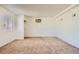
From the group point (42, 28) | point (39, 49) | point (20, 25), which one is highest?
point (20, 25)

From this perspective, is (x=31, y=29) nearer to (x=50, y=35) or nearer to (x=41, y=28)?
(x=41, y=28)

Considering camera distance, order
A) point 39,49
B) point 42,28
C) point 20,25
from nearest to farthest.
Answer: point 39,49 → point 20,25 → point 42,28

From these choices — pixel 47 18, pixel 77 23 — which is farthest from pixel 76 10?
pixel 47 18

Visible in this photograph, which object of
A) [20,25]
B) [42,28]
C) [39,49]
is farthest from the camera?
[42,28]

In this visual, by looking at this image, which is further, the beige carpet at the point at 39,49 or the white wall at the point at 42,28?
the white wall at the point at 42,28

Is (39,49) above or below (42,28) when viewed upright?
below

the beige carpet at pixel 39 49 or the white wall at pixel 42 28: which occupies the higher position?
the white wall at pixel 42 28

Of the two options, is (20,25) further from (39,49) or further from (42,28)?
(39,49)

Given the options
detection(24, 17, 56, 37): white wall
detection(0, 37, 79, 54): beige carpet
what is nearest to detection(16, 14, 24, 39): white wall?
detection(24, 17, 56, 37): white wall

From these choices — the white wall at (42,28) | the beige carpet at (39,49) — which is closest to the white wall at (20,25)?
the white wall at (42,28)

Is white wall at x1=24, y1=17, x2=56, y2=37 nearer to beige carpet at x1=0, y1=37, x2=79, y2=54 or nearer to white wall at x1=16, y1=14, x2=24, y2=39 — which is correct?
white wall at x1=16, y1=14, x2=24, y2=39

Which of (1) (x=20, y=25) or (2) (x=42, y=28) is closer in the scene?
(1) (x=20, y=25)

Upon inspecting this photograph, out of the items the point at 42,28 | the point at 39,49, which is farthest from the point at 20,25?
the point at 39,49

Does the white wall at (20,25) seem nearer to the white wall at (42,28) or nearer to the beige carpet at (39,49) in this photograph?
the white wall at (42,28)
